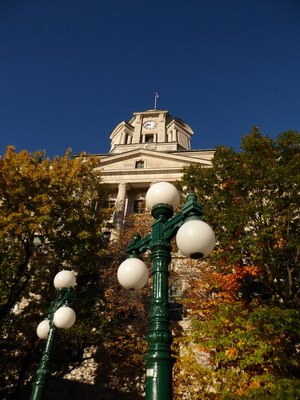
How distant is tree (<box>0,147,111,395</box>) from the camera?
14969mm

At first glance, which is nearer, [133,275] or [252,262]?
[133,275]

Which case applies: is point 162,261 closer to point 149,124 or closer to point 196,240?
point 196,240

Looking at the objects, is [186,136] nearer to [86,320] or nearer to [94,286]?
[94,286]

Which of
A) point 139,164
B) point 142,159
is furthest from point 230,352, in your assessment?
point 142,159

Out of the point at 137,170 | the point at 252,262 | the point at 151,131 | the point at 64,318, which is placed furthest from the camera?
the point at 151,131

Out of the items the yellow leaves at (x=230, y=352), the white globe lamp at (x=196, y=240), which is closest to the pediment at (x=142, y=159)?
the yellow leaves at (x=230, y=352)

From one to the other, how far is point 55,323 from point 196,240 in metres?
4.94

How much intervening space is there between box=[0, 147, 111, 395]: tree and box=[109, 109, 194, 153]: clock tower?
1918 centimetres

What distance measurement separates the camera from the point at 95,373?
1695 cm

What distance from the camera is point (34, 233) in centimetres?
1689

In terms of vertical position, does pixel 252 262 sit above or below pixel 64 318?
above

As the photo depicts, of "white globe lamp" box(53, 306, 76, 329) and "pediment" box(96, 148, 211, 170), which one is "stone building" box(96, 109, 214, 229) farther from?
"white globe lamp" box(53, 306, 76, 329)

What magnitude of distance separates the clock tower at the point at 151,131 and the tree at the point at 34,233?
19.2m

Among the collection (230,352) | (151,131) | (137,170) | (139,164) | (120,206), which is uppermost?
(151,131)
